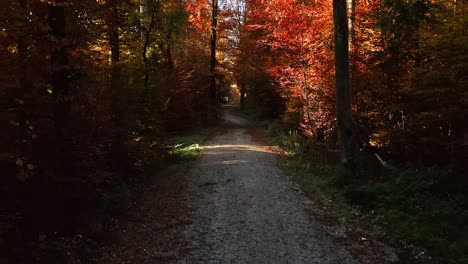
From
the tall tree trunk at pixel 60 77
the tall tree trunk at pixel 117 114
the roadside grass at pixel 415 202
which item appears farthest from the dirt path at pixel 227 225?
the tall tree trunk at pixel 60 77

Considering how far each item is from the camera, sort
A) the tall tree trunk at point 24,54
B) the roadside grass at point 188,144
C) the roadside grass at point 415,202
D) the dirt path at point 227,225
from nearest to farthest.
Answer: the tall tree trunk at point 24,54, the roadside grass at point 415,202, the dirt path at point 227,225, the roadside grass at point 188,144

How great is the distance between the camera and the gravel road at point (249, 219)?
6367 mm

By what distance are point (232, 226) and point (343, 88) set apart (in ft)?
16.4

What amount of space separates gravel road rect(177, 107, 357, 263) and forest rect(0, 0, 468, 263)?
49.5 inches

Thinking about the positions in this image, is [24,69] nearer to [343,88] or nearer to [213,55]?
[343,88]

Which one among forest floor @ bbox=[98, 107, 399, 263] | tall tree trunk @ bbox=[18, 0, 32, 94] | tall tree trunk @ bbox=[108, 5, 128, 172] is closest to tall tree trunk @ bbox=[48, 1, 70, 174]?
tall tree trunk @ bbox=[18, 0, 32, 94]

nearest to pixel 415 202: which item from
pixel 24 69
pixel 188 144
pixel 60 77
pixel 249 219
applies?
pixel 249 219

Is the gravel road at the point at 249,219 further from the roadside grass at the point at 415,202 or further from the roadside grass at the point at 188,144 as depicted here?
the roadside grass at the point at 188,144

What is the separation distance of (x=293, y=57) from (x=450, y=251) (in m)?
10.5

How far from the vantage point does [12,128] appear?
552 cm

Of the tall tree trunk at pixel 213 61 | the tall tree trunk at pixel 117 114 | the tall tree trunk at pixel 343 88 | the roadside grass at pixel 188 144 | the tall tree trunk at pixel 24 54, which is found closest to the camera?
the tall tree trunk at pixel 24 54

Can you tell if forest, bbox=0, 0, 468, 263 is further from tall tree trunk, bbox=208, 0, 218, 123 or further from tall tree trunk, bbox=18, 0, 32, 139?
tall tree trunk, bbox=208, 0, 218, 123

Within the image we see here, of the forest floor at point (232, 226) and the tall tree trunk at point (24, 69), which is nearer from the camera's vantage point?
the tall tree trunk at point (24, 69)

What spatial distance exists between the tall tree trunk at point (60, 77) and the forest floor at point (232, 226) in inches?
73.0
